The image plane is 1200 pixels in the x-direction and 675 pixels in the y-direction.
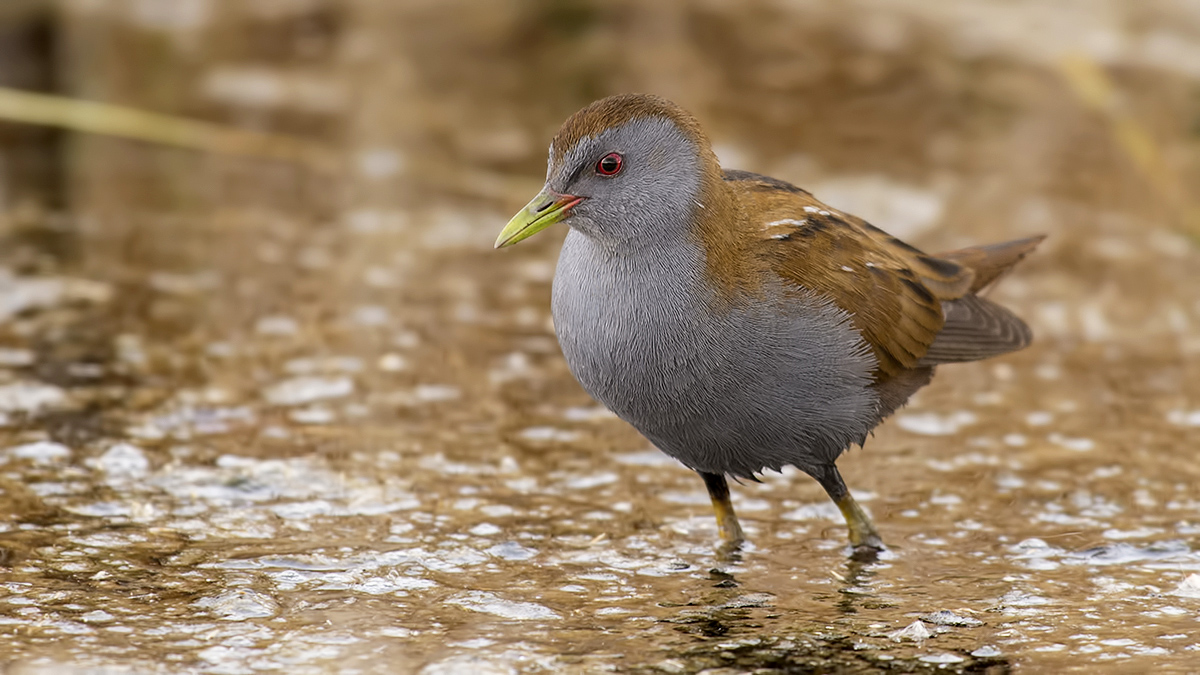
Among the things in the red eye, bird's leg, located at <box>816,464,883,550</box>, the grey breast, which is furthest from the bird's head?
bird's leg, located at <box>816,464,883,550</box>

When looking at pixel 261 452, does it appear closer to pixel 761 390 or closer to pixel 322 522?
pixel 322 522

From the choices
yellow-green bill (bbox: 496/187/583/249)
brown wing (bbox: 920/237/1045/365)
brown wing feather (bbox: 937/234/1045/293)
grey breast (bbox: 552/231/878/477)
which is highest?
brown wing feather (bbox: 937/234/1045/293)

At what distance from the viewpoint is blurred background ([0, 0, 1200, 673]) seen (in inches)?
181

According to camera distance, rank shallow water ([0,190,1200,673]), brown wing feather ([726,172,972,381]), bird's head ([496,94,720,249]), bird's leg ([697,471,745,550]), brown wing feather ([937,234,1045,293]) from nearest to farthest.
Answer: shallow water ([0,190,1200,673])
bird's head ([496,94,720,249])
brown wing feather ([726,172,972,381])
bird's leg ([697,471,745,550])
brown wing feather ([937,234,1045,293])

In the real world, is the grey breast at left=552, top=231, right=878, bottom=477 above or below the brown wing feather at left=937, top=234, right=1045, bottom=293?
below

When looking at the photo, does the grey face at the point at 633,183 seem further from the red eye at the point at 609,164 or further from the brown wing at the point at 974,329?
the brown wing at the point at 974,329

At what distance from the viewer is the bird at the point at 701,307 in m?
4.80

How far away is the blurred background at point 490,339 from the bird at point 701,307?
48 cm

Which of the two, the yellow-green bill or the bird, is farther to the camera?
the yellow-green bill

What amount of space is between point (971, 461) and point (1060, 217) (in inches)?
131

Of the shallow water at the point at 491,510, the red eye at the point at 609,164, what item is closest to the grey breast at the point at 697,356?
the red eye at the point at 609,164

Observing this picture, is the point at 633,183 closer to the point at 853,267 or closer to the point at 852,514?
the point at 853,267

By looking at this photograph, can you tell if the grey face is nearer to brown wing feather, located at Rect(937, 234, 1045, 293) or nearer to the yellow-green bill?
the yellow-green bill

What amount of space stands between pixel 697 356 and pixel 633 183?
613 mm
